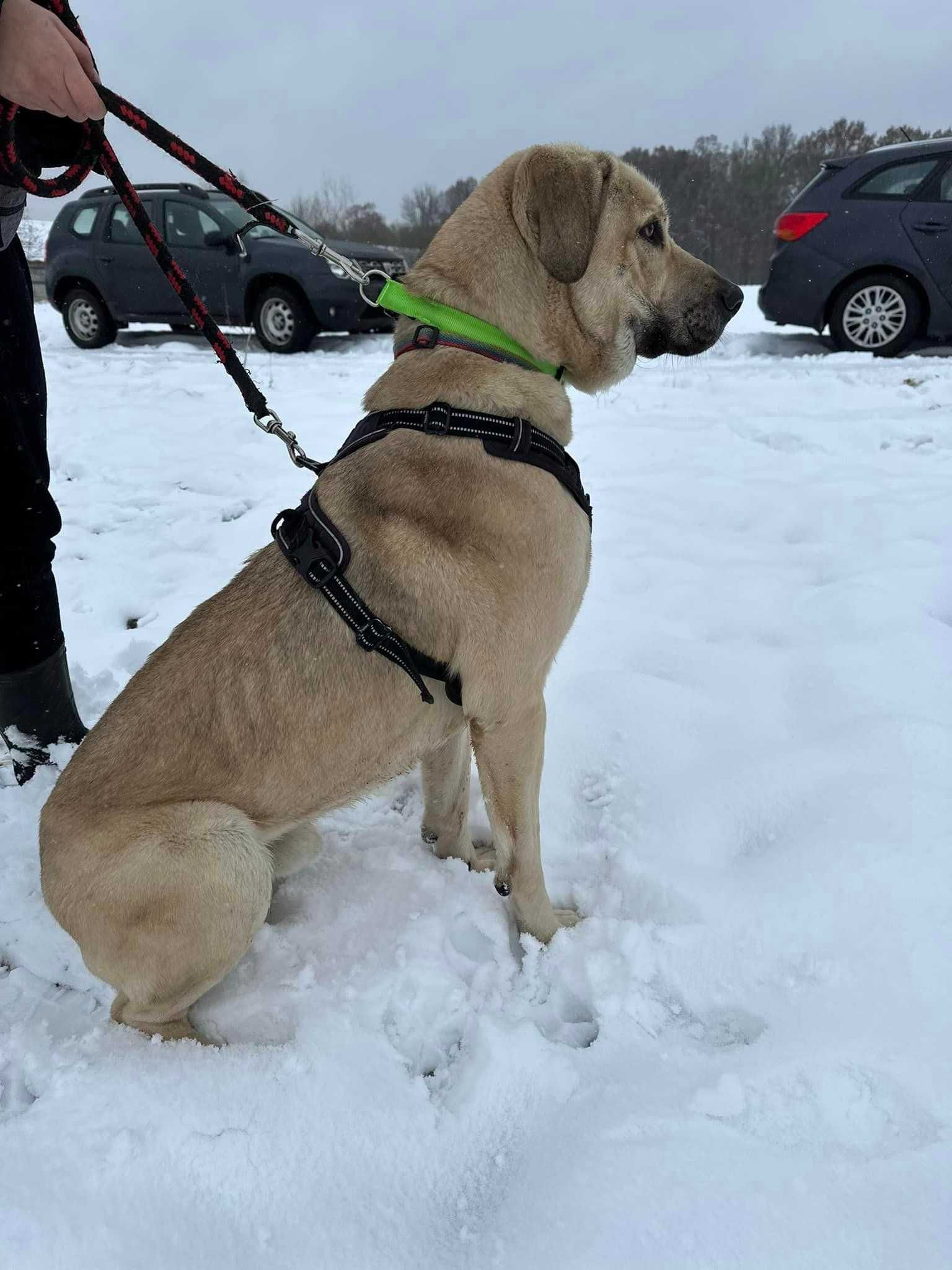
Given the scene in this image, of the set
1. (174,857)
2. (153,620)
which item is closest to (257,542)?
(153,620)

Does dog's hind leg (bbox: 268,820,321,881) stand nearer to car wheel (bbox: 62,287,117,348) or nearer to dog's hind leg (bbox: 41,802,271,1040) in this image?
dog's hind leg (bbox: 41,802,271,1040)

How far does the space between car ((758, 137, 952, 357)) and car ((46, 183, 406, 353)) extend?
458 cm

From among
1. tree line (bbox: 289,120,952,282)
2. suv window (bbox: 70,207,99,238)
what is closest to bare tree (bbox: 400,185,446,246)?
tree line (bbox: 289,120,952,282)

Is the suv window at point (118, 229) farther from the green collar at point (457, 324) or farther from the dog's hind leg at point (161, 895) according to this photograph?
the dog's hind leg at point (161, 895)

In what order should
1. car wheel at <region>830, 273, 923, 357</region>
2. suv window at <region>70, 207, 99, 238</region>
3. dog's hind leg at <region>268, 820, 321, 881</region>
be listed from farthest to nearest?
suv window at <region>70, 207, 99, 238</region>
car wheel at <region>830, 273, 923, 357</region>
dog's hind leg at <region>268, 820, 321, 881</region>

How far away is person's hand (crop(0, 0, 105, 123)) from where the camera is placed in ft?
5.58

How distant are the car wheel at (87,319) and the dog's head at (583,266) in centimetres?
1073

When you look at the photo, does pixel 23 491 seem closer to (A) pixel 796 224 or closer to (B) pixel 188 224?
(A) pixel 796 224

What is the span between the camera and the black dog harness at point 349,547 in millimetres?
1948

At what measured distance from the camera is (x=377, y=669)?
77.5 inches

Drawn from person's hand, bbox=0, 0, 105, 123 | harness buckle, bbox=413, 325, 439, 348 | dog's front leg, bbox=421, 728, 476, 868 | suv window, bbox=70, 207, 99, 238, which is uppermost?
suv window, bbox=70, 207, 99, 238

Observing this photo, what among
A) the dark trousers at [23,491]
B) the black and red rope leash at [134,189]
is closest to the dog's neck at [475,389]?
the black and red rope leash at [134,189]

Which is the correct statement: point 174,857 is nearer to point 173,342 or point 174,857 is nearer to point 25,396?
point 25,396

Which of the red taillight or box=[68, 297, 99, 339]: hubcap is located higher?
the red taillight
